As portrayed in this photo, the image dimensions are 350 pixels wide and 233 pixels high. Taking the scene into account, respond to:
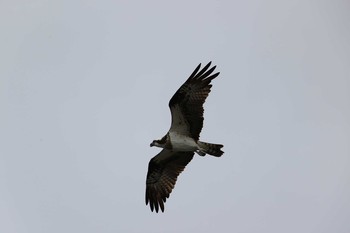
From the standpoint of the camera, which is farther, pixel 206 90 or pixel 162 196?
pixel 162 196

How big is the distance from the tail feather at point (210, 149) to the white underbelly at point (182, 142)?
0.53 feet

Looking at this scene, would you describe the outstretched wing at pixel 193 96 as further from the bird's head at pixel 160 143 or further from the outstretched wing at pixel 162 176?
the outstretched wing at pixel 162 176

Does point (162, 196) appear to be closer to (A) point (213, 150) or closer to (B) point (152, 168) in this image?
(B) point (152, 168)

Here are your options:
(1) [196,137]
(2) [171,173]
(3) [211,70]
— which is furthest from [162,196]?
(3) [211,70]

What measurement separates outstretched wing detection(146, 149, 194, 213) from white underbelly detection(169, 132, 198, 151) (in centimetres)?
102

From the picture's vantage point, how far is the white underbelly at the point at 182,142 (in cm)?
2225

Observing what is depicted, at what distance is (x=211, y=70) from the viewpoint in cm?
2191

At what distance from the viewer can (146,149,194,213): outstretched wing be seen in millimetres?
23516

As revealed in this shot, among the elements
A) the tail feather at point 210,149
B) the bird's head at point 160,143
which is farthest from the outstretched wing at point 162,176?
the tail feather at point 210,149

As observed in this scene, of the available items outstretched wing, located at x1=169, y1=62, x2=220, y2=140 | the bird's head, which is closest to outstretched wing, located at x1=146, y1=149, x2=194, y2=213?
the bird's head

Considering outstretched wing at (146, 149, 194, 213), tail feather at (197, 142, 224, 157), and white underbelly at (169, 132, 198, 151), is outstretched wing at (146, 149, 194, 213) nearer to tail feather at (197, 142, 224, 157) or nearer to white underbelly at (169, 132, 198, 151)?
white underbelly at (169, 132, 198, 151)

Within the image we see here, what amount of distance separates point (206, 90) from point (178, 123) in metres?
1.32

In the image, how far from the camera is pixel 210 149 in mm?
22109

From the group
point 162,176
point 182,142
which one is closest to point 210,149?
point 182,142
